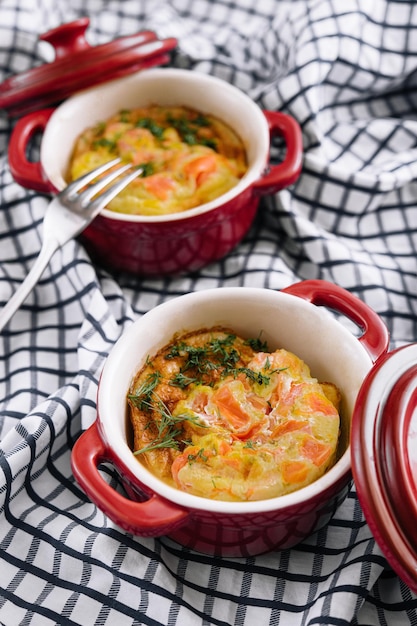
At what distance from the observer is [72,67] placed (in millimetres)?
2141

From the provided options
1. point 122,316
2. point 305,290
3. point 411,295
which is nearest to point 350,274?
point 411,295

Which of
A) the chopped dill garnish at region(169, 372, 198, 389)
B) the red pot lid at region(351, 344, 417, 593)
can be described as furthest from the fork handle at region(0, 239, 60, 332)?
the red pot lid at region(351, 344, 417, 593)

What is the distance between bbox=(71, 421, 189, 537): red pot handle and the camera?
4.36 ft

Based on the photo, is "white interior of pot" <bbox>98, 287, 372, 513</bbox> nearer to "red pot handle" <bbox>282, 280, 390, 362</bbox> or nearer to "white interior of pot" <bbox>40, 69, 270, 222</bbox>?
"red pot handle" <bbox>282, 280, 390, 362</bbox>

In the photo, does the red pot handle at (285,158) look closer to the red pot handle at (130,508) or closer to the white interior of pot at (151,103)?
the white interior of pot at (151,103)

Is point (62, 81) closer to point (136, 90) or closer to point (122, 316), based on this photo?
point (136, 90)

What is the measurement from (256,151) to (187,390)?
2.68 ft

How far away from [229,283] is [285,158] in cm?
39

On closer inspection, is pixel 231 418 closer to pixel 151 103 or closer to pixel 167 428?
pixel 167 428

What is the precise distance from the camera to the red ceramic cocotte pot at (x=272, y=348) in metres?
1.34

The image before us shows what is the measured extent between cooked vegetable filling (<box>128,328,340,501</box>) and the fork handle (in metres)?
0.38

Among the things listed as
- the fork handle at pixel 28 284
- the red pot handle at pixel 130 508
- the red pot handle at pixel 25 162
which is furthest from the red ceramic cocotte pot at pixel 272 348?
the red pot handle at pixel 25 162

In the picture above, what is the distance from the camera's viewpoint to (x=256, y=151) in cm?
209

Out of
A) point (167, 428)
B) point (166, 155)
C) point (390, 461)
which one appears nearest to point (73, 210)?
point (166, 155)
